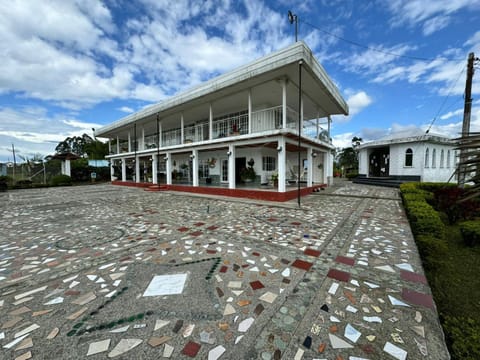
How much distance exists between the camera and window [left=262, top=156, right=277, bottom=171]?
1304 centimetres

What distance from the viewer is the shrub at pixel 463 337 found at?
69.8 inches

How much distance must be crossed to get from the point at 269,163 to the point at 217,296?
1150 cm

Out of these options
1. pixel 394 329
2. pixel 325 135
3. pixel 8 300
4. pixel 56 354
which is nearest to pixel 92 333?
pixel 56 354

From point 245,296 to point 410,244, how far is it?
3666 millimetres

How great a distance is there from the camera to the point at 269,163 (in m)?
13.5

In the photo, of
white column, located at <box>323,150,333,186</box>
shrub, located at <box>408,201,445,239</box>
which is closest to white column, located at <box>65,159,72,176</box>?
white column, located at <box>323,150,333,186</box>

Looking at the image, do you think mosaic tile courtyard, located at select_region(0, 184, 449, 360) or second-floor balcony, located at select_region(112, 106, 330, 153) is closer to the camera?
mosaic tile courtyard, located at select_region(0, 184, 449, 360)

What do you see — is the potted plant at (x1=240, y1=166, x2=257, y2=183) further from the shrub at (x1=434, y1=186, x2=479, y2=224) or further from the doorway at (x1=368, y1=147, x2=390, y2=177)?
the doorway at (x1=368, y1=147, x2=390, y2=177)

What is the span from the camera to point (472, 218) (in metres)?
5.54

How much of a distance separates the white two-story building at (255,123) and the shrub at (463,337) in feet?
20.8

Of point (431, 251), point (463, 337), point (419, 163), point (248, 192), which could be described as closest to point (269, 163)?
point (248, 192)

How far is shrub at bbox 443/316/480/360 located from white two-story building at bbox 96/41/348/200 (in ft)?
20.8

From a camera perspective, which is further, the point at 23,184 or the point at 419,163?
the point at 23,184

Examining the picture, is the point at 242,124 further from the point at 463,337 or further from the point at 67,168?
the point at 67,168
